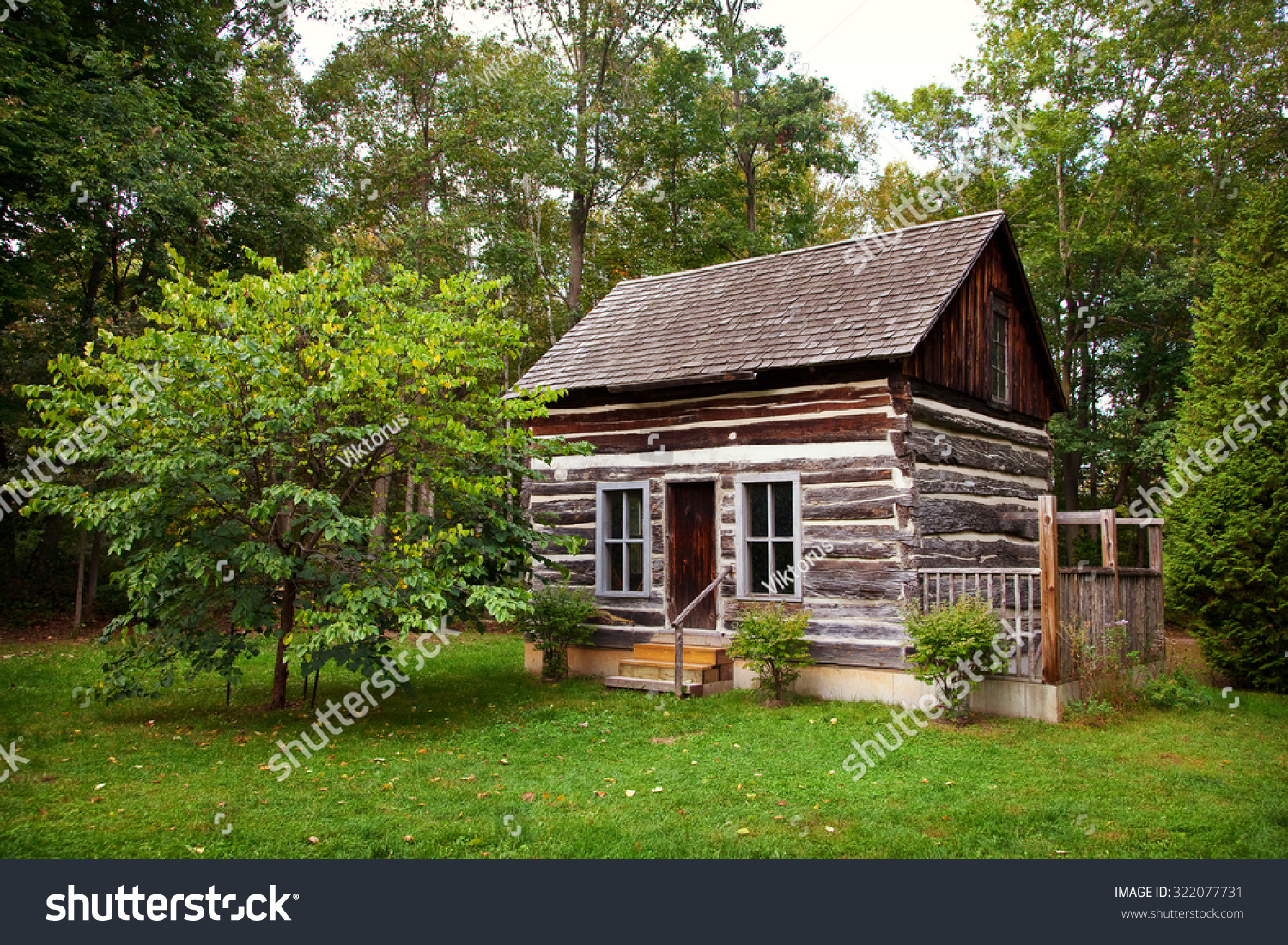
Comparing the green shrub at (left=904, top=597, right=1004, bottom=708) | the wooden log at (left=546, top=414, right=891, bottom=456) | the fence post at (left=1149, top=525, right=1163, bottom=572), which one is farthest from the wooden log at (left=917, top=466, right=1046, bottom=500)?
the fence post at (left=1149, top=525, right=1163, bottom=572)

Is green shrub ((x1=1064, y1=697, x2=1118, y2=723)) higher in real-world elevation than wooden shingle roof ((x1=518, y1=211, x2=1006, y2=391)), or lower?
lower

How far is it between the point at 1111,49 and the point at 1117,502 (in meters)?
10.8

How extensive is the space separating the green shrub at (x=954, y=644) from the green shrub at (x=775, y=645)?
48.1 inches

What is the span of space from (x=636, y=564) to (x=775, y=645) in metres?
3.02

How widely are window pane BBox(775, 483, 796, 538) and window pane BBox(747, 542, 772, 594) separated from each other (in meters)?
0.24

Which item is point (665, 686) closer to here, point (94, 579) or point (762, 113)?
point (94, 579)

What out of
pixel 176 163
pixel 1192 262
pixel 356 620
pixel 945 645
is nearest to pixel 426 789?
pixel 356 620

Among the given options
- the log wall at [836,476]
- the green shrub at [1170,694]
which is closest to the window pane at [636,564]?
the log wall at [836,476]

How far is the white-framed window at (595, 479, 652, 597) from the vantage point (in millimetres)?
12281

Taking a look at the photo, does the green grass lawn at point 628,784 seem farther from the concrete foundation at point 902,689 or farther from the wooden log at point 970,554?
the wooden log at point 970,554

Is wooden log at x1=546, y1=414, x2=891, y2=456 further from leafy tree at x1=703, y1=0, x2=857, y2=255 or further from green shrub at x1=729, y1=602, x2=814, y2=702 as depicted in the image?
leafy tree at x1=703, y1=0, x2=857, y2=255

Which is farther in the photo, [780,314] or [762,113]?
[762,113]

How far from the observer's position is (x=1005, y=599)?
386 inches

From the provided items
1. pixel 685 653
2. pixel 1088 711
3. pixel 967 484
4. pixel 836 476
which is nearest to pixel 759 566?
pixel 685 653
